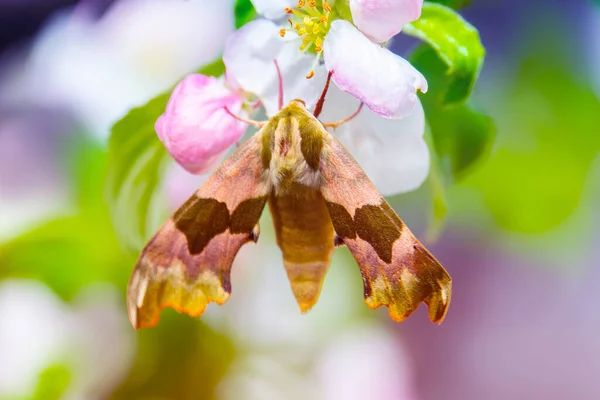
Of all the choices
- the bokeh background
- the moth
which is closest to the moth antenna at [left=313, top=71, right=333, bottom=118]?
the moth

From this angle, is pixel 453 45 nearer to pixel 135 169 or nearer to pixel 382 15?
pixel 382 15

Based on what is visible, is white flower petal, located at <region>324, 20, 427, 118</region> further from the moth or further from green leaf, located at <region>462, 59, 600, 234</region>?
green leaf, located at <region>462, 59, 600, 234</region>

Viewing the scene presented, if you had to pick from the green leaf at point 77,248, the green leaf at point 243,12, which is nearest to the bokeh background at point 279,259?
the green leaf at point 77,248

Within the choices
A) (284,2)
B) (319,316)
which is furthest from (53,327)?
(284,2)

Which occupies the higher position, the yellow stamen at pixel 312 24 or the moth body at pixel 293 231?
the yellow stamen at pixel 312 24

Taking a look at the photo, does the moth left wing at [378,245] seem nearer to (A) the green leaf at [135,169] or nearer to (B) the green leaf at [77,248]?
(A) the green leaf at [135,169]

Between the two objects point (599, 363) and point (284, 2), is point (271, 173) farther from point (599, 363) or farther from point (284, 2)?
point (599, 363)
